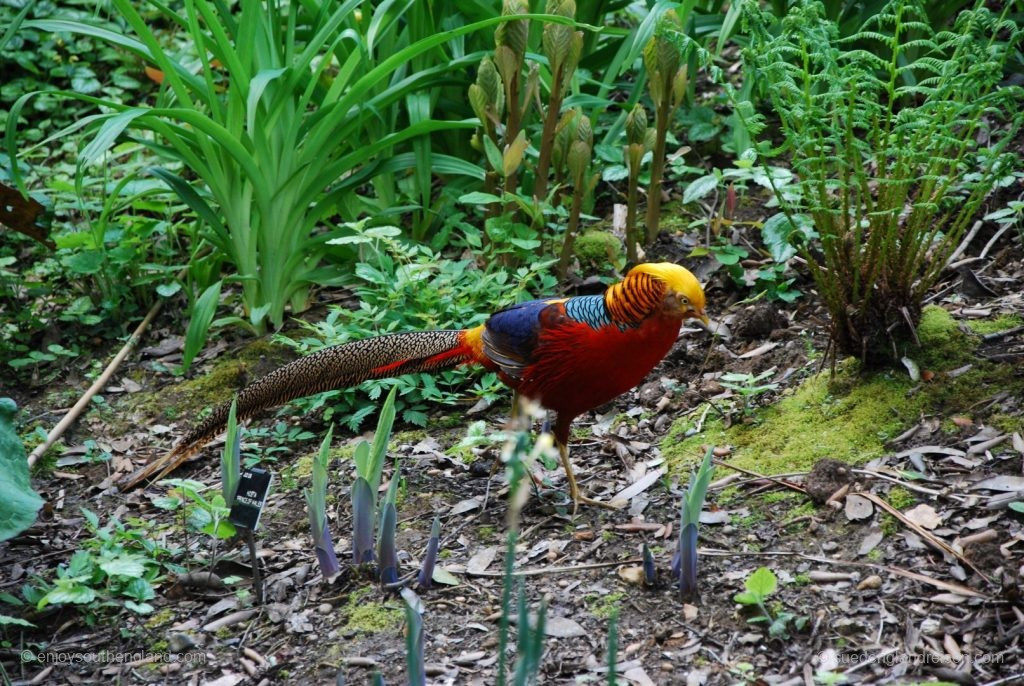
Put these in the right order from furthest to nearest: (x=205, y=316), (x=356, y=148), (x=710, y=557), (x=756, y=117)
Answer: (x=356, y=148)
(x=205, y=316)
(x=756, y=117)
(x=710, y=557)

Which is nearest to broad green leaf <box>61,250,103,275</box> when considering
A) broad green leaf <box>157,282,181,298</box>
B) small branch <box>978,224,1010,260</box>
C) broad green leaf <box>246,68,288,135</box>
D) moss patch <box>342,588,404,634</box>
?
broad green leaf <box>157,282,181,298</box>

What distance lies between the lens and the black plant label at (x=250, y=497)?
104 inches

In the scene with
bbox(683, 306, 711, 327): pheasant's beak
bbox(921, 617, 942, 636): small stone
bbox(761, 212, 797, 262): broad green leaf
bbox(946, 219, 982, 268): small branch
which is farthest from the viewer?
bbox(946, 219, 982, 268): small branch

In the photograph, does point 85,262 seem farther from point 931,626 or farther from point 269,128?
point 931,626

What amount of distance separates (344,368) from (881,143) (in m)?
1.84

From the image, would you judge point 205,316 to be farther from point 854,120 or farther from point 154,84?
point 154,84

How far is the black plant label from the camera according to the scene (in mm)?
2643

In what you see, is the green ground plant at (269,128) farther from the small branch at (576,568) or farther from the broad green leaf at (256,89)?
the small branch at (576,568)

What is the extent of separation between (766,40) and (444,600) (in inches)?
70.8

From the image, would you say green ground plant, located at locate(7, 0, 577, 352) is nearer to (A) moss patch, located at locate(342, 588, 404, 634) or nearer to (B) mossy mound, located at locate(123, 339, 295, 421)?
(B) mossy mound, located at locate(123, 339, 295, 421)

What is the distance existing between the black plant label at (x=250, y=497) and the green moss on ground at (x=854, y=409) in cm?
129

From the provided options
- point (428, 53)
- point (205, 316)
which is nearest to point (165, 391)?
point (205, 316)

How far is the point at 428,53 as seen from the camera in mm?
4445

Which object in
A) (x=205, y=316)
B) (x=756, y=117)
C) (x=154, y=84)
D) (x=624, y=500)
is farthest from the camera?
(x=154, y=84)
